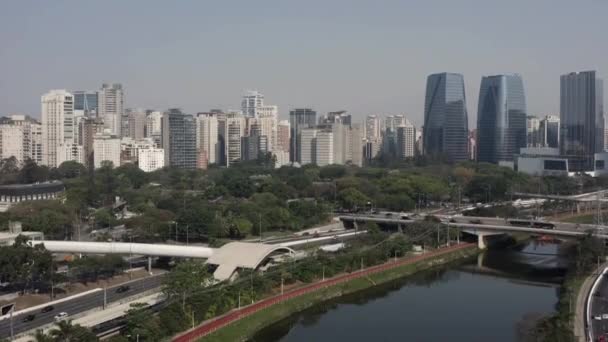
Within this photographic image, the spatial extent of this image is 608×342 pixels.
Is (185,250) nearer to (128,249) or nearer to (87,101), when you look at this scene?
(128,249)

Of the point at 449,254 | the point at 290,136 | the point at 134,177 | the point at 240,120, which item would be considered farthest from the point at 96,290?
the point at 290,136

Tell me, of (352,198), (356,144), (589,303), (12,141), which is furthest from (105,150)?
(589,303)

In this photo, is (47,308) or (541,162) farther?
(541,162)

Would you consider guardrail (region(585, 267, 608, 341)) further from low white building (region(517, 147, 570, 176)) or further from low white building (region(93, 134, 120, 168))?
low white building (region(93, 134, 120, 168))

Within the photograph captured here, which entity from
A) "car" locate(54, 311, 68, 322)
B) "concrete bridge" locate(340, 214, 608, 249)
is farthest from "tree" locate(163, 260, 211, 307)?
"concrete bridge" locate(340, 214, 608, 249)

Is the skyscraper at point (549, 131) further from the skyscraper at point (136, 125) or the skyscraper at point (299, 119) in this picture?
the skyscraper at point (136, 125)

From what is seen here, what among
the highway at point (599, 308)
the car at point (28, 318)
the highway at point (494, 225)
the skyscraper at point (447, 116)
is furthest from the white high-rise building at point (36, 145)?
the highway at point (599, 308)
